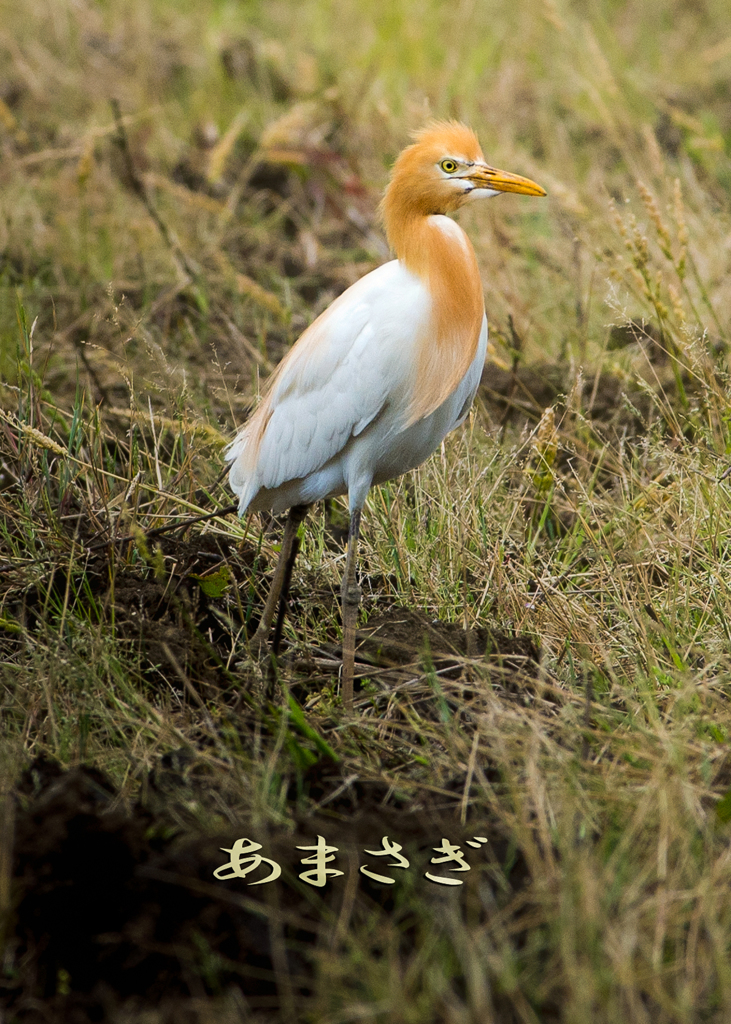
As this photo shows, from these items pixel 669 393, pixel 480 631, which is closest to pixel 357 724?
pixel 480 631

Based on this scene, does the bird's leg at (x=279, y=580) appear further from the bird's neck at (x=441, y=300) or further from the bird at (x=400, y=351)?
the bird's neck at (x=441, y=300)

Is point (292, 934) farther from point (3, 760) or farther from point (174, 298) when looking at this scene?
point (174, 298)

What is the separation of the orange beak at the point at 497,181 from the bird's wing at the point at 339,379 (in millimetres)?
271

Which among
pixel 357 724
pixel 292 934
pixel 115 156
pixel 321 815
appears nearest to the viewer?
pixel 292 934

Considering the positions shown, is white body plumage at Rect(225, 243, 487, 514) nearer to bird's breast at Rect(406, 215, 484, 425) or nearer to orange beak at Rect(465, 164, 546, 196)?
bird's breast at Rect(406, 215, 484, 425)

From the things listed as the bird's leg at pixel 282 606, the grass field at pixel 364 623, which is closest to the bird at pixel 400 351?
the bird's leg at pixel 282 606

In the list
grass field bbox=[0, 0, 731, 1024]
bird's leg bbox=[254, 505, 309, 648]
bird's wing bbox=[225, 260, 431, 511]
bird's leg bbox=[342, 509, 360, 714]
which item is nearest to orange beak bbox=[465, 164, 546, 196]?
bird's wing bbox=[225, 260, 431, 511]

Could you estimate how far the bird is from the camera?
254 centimetres

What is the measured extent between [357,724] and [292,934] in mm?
711

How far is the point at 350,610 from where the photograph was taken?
108 inches

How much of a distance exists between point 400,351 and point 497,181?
48cm

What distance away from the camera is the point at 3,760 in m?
2.23

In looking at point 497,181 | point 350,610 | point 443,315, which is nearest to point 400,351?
point 443,315

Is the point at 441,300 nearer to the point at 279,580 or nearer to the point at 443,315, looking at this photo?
the point at 443,315
